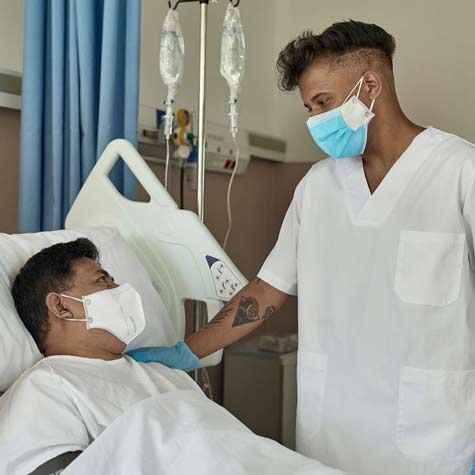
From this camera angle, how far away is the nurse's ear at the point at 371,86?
1717mm

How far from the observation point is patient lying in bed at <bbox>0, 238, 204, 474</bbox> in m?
1.35

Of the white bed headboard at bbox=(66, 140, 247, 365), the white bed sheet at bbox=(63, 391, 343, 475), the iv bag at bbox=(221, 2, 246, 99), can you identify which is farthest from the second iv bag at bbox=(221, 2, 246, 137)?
the white bed sheet at bbox=(63, 391, 343, 475)

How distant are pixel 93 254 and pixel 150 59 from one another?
1.38 metres

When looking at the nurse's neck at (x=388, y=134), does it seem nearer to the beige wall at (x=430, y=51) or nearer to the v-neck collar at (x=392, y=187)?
the v-neck collar at (x=392, y=187)

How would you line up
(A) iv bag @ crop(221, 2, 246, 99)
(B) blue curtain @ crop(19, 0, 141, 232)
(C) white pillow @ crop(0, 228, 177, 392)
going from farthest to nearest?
1. (A) iv bag @ crop(221, 2, 246, 99)
2. (B) blue curtain @ crop(19, 0, 141, 232)
3. (C) white pillow @ crop(0, 228, 177, 392)

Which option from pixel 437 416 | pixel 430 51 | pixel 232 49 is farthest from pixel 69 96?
pixel 430 51

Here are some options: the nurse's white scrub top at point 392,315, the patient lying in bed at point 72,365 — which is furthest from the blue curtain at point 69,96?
the nurse's white scrub top at point 392,315

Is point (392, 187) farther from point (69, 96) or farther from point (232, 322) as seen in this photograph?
point (69, 96)

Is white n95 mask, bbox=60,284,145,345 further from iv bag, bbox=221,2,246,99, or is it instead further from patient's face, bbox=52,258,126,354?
iv bag, bbox=221,2,246,99

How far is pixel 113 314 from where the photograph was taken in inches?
62.8

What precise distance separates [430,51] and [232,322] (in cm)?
201

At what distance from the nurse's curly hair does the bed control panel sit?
20.6 inches

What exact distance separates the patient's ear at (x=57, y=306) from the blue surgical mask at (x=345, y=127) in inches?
28.3

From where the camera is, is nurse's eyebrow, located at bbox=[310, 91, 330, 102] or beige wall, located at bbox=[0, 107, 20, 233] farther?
beige wall, located at bbox=[0, 107, 20, 233]
